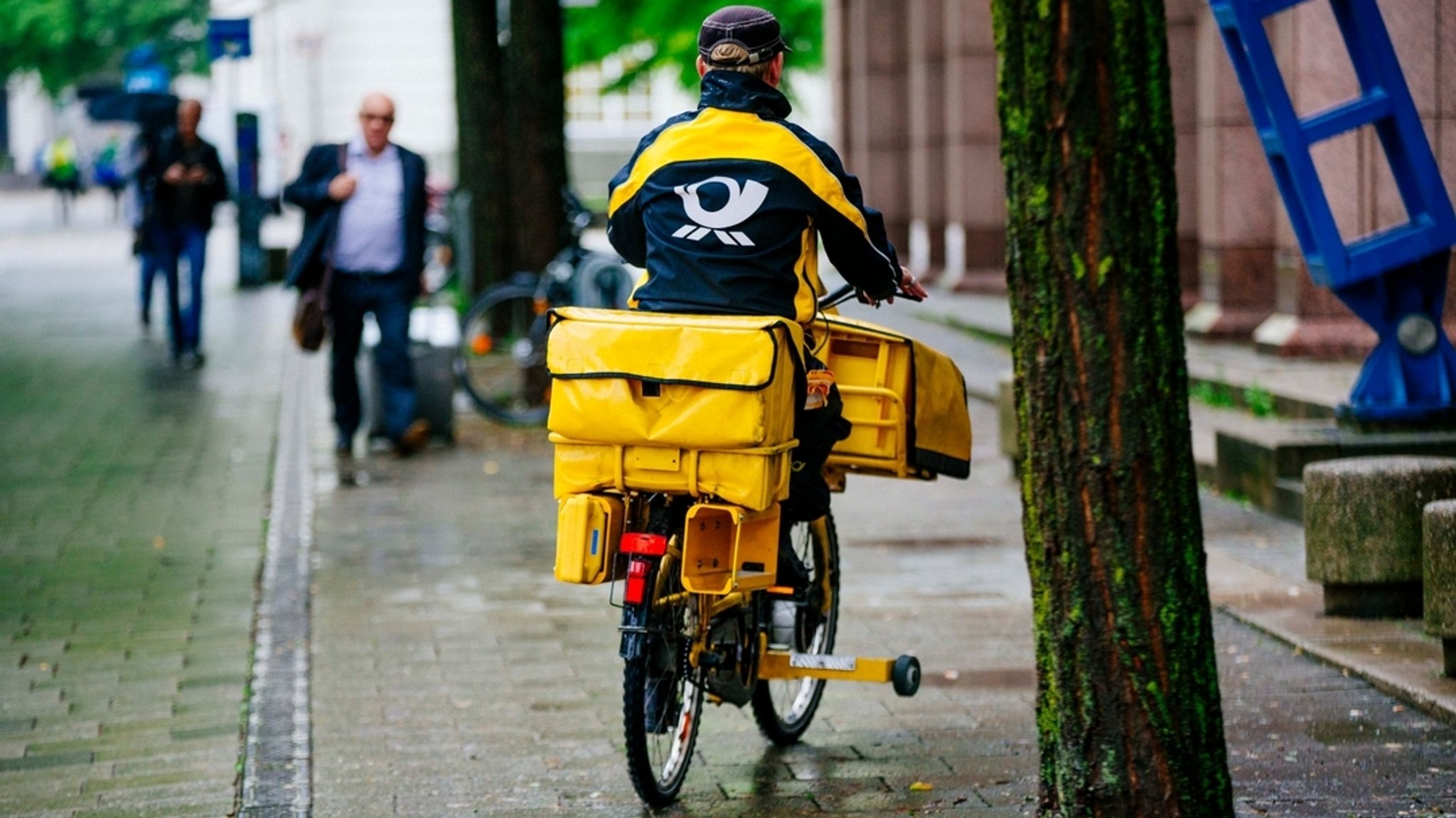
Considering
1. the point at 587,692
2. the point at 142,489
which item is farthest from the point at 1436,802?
the point at 142,489

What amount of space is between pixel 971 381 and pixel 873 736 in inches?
332

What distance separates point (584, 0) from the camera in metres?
33.2

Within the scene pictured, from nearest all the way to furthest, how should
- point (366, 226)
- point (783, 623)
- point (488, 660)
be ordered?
point (783, 623), point (488, 660), point (366, 226)

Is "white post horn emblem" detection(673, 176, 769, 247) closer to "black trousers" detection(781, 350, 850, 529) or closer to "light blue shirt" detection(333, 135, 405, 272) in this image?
"black trousers" detection(781, 350, 850, 529)

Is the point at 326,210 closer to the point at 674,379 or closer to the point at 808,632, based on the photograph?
the point at 808,632

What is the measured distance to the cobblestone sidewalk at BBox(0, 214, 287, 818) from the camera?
5.80 m

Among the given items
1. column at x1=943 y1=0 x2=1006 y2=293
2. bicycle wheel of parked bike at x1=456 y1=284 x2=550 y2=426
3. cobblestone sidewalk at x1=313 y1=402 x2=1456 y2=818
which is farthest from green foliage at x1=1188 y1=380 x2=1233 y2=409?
column at x1=943 y1=0 x2=1006 y2=293

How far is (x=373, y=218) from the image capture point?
1112cm

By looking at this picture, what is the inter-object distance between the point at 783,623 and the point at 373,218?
593 centimetres

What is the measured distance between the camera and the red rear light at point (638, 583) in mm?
4949

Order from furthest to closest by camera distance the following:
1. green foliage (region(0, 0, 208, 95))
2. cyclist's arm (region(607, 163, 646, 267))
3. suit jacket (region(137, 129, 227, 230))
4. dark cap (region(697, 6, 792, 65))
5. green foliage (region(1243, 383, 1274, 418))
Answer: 1. green foliage (region(0, 0, 208, 95))
2. suit jacket (region(137, 129, 227, 230))
3. green foliage (region(1243, 383, 1274, 418))
4. cyclist's arm (region(607, 163, 646, 267))
5. dark cap (region(697, 6, 792, 65))

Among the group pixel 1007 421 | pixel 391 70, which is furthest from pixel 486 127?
pixel 391 70

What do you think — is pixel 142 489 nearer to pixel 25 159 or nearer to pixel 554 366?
pixel 554 366

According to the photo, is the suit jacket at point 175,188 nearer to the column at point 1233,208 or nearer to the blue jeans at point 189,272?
the blue jeans at point 189,272
